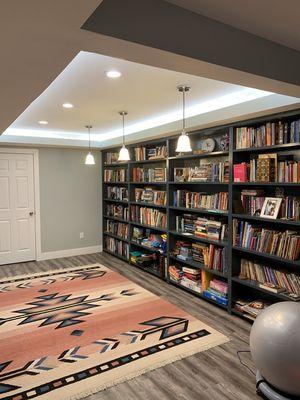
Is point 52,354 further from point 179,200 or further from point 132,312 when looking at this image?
point 179,200

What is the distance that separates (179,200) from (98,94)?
1884 millimetres

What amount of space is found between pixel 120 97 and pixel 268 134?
1571mm

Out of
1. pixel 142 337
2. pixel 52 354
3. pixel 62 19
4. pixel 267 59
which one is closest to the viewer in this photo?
pixel 62 19

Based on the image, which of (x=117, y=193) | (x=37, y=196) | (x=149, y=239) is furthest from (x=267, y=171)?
(x=37, y=196)

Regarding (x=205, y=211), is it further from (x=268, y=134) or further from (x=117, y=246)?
(x=117, y=246)

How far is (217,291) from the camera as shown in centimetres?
364

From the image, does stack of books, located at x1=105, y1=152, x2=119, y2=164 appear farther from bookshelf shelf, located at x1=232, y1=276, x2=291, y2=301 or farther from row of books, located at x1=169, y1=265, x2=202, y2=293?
bookshelf shelf, located at x1=232, y1=276, x2=291, y2=301

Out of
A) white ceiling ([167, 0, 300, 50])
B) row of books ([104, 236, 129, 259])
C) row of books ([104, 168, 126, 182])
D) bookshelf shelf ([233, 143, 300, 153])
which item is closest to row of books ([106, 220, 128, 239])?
row of books ([104, 236, 129, 259])

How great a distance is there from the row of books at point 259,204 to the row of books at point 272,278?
562 mm

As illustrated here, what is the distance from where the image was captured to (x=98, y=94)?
3102 mm

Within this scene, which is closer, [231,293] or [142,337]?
[142,337]

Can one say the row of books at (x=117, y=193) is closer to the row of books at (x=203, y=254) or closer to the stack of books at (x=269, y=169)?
the row of books at (x=203, y=254)

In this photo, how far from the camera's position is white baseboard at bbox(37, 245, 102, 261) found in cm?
587

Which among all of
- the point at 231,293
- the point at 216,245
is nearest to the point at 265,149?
the point at 216,245
